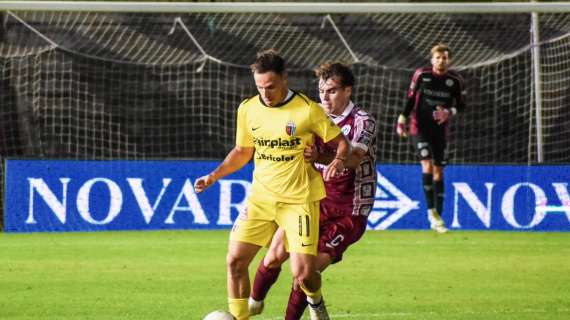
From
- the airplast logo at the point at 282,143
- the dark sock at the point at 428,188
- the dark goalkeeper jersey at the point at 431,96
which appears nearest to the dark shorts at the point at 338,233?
the airplast logo at the point at 282,143

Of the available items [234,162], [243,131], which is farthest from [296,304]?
[243,131]

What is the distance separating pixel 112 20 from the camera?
18625mm

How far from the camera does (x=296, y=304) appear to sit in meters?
7.63

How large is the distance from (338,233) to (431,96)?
7.21 m

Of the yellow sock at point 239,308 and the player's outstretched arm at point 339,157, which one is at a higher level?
the player's outstretched arm at point 339,157

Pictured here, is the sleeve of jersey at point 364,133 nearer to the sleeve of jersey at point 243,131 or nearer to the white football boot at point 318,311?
the sleeve of jersey at point 243,131

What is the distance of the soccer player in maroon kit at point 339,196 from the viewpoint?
766 centimetres

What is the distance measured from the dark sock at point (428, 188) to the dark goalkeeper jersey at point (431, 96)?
55 cm

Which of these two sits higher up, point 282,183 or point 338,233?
point 282,183

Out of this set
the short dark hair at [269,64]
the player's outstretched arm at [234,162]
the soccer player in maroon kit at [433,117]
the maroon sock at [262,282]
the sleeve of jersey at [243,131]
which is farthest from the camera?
the soccer player in maroon kit at [433,117]

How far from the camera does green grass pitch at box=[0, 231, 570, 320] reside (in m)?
8.67

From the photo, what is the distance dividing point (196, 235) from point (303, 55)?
16.0 feet

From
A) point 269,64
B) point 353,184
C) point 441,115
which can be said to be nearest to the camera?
point 269,64

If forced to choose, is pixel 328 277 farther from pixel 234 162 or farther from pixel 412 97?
pixel 412 97
